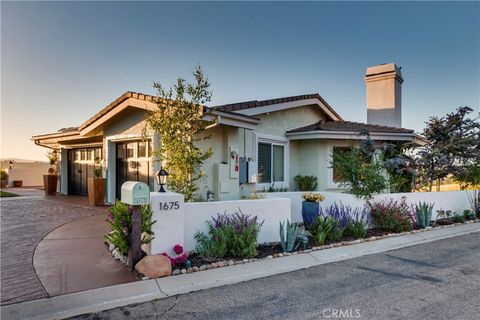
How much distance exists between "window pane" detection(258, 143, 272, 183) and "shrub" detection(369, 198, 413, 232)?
165 inches

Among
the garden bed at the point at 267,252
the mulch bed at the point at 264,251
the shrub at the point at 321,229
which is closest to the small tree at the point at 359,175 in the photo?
the garden bed at the point at 267,252

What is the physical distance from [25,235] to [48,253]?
204 cm

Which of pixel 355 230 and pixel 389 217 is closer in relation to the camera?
pixel 355 230

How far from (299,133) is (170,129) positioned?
647cm

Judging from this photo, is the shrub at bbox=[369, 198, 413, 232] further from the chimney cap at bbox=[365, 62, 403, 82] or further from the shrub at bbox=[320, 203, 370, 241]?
the chimney cap at bbox=[365, 62, 403, 82]

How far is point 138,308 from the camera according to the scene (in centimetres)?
398

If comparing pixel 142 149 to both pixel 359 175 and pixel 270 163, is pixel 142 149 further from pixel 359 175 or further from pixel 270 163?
pixel 359 175

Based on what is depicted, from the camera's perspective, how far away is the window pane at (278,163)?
1241cm

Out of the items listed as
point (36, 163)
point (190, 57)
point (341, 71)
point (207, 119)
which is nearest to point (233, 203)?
point (207, 119)

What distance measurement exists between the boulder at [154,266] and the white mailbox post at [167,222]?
42 centimetres

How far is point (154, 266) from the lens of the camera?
16.5 feet

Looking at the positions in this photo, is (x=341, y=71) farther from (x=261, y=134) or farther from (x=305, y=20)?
(x=261, y=134)

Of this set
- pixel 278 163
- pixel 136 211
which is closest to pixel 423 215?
pixel 278 163

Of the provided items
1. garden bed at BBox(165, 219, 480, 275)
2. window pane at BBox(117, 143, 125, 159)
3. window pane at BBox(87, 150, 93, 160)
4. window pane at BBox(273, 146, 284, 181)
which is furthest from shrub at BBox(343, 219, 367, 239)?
window pane at BBox(87, 150, 93, 160)
